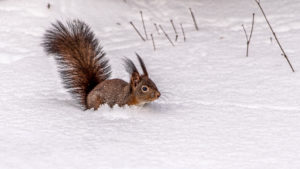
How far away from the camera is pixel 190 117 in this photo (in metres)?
3.36

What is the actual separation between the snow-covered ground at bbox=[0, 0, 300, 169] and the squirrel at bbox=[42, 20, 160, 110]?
85 mm

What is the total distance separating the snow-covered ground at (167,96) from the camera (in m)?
2.79

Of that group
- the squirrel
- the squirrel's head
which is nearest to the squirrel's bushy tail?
the squirrel

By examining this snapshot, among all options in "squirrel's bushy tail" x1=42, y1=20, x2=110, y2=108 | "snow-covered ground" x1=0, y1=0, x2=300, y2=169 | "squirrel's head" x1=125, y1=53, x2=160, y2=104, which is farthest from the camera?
"squirrel's bushy tail" x1=42, y1=20, x2=110, y2=108

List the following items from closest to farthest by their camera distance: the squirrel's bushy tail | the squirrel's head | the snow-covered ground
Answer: the snow-covered ground, the squirrel's head, the squirrel's bushy tail

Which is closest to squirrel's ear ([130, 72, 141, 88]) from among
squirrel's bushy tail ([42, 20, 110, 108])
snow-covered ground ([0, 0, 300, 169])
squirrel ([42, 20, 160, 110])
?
squirrel ([42, 20, 160, 110])

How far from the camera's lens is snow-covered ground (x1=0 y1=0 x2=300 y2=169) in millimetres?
2787

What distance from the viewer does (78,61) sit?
3803 mm

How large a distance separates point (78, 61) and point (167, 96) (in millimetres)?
697

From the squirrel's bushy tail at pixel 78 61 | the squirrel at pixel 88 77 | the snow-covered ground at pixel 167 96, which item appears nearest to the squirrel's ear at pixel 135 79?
the squirrel at pixel 88 77

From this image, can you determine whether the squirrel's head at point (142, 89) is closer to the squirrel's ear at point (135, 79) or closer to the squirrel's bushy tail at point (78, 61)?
the squirrel's ear at point (135, 79)

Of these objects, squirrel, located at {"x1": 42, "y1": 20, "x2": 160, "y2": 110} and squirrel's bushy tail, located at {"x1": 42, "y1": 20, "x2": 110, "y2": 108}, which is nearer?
squirrel, located at {"x1": 42, "y1": 20, "x2": 160, "y2": 110}

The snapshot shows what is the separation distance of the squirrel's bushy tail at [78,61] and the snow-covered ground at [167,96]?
0.40ft

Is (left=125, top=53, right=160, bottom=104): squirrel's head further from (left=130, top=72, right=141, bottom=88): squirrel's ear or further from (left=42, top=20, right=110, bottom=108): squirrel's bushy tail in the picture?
(left=42, top=20, right=110, bottom=108): squirrel's bushy tail
